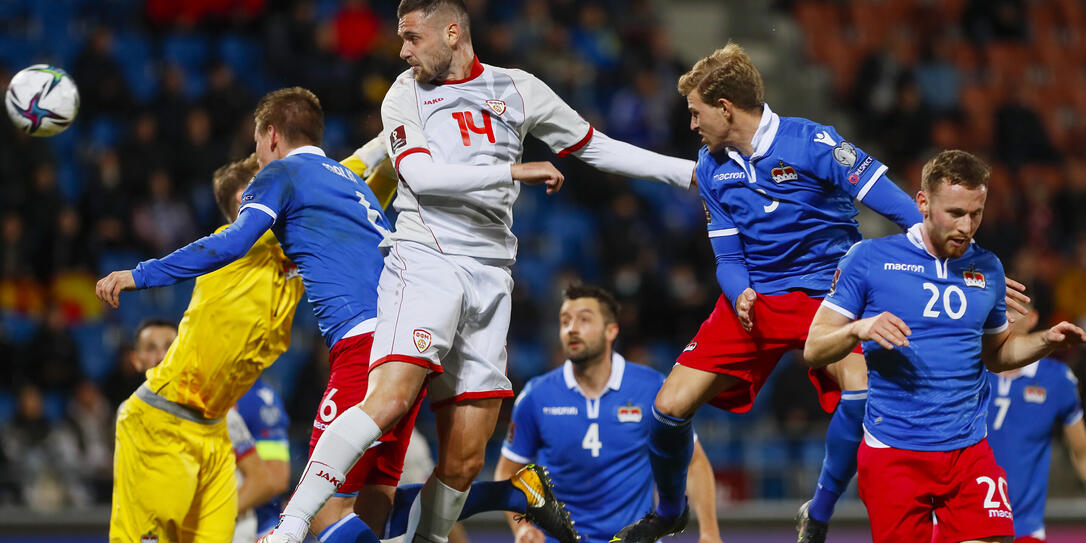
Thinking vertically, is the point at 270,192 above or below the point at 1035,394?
above

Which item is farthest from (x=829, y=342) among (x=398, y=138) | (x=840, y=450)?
(x=398, y=138)

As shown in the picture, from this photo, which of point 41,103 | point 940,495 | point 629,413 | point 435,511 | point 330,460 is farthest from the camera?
point 629,413

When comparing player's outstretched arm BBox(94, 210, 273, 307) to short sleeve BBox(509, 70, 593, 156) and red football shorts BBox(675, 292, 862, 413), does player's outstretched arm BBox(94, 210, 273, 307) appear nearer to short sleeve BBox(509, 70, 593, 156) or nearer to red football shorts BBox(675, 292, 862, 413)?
short sleeve BBox(509, 70, 593, 156)

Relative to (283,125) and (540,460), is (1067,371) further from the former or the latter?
(283,125)

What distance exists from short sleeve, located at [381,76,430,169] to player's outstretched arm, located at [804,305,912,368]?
1.80m

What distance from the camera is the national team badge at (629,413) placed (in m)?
7.65

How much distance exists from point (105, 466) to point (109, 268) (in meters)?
2.39

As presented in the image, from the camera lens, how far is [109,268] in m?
12.9

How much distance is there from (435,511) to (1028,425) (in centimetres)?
403

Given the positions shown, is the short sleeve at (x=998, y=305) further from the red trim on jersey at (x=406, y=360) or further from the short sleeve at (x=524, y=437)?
the short sleeve at (x=524, y=437)

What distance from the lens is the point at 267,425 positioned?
791cm

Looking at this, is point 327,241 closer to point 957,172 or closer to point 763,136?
point 763,136

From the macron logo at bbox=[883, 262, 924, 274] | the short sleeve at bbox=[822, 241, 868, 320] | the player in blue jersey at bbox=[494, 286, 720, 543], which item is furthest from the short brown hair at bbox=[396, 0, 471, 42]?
the player in blue jersey at bbox=[494, 286, 720, 543]

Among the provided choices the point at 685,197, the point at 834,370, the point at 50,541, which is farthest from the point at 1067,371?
the point at 50,541
